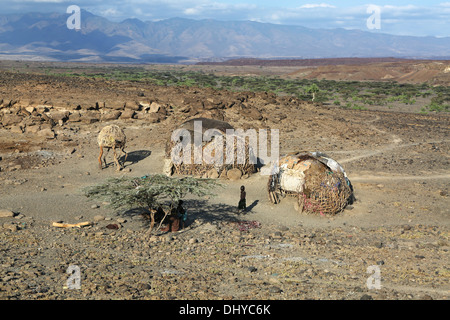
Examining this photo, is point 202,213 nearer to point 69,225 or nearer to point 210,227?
point 210,227

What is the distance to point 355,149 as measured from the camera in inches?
929

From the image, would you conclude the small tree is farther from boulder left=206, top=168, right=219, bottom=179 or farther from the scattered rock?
boulder left=206, top=168, right=219, bottom=179

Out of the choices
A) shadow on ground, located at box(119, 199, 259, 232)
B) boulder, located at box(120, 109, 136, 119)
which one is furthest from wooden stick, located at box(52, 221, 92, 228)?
boulder, located at box(120, 109, 136, 119)

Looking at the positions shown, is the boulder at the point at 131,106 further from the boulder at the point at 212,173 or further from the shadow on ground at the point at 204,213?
the shadow on ground at the point at 204,213

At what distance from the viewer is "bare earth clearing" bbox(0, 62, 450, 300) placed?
8992 mm

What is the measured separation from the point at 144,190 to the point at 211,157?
589 centimetres

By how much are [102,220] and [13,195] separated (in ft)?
13.4

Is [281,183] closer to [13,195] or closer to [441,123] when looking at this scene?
[13,195]

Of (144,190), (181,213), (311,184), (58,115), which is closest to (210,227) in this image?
(181,213)

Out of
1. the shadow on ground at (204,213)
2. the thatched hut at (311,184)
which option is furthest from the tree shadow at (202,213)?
the thatched hut at (311,184)

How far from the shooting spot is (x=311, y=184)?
14.1 m

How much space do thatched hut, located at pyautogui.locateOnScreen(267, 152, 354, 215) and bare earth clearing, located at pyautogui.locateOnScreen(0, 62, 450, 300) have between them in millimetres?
385

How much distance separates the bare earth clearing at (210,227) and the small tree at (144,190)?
0.93 m
